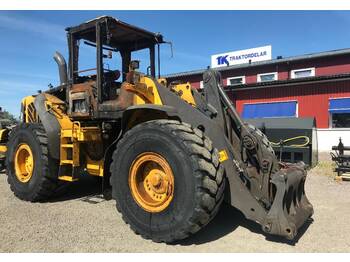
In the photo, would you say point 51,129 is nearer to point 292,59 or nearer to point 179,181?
point 179,181

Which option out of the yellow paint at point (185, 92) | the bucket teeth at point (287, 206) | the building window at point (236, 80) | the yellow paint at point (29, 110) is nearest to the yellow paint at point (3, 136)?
the yellow paint at point (29, 110)

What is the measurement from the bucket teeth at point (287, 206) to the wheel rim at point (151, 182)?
1160mm

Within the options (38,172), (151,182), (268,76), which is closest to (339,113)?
(268,76)

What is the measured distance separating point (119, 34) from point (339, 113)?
44.5 feet

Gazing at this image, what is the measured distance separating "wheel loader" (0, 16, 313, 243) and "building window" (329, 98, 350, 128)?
12.5 metres

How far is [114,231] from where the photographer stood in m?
4.83

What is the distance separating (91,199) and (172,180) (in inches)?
110

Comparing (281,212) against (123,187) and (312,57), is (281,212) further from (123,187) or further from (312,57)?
(312,57)

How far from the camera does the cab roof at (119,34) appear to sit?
6020mm

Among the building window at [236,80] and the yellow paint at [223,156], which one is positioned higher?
the building window at [236,80]

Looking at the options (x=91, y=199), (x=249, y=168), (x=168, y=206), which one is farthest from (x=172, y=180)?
(x=91, y=199)

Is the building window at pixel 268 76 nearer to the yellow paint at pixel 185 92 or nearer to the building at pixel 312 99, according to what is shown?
the building at pixel 312 99

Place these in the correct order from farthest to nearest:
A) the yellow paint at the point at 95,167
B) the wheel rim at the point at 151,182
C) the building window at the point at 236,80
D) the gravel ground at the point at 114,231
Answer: the building window at the point at 236,80 < the yellow paint at the point at 95,167 < the wheel rim at the point at 151,182 < the gravel ground at the point at 114,231

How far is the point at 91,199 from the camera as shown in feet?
22.0
